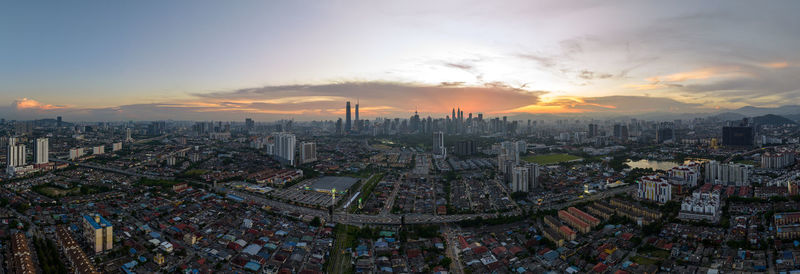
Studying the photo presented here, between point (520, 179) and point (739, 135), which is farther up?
point (739, 135)

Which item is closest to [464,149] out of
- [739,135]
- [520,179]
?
[520,179]

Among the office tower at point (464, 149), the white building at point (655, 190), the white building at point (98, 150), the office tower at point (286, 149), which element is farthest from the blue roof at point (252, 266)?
the white building at point (98, 150)

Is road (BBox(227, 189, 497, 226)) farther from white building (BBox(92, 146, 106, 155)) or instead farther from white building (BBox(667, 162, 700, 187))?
white building (BBox(92, 146, 106, 155))

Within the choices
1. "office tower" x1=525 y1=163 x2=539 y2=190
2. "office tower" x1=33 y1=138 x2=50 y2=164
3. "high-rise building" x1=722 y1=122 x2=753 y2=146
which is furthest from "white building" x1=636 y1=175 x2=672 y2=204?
"office tower" x1=33 y1=138 x2=50 y2=164

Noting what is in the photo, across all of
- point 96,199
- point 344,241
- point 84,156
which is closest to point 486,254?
point 344,241

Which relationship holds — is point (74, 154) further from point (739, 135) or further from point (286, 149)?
point (739, 135)
